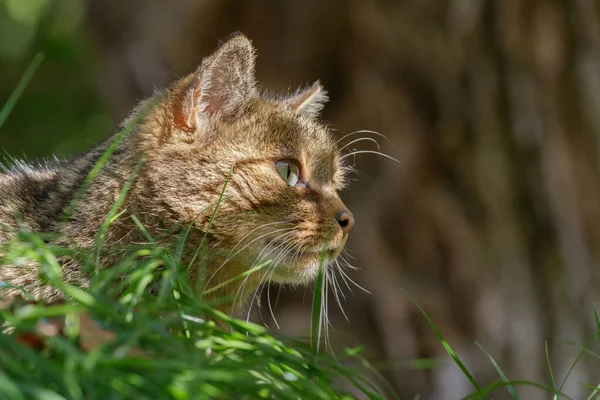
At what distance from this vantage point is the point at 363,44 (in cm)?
515

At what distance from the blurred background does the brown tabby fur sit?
7.34ft

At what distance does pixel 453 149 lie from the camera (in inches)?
203

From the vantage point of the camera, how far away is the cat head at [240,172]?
261 centimetres

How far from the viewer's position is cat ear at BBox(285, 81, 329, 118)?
3.36m

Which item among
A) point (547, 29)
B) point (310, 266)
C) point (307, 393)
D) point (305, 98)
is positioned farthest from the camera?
point (547, 29)

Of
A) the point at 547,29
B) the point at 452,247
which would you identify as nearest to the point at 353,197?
the point at 452,247

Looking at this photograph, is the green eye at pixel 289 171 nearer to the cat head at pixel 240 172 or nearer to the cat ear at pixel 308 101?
the cat head at pixel 240 172

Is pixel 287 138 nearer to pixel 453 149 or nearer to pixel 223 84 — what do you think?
pixel 223 84

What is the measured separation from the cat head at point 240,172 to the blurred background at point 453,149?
7.34ft

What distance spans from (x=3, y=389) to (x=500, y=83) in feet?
14.4

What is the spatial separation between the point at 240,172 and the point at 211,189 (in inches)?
5.6

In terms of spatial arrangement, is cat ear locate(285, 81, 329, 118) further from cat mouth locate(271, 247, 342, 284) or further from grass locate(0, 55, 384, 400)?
grass locate(0, 55, 384, 400)

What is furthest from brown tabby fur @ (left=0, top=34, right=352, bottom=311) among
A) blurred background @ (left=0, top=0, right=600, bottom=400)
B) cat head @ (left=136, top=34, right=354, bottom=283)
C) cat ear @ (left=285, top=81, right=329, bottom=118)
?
blurred background @ (left=0, top=0, right=600, bottom=400)

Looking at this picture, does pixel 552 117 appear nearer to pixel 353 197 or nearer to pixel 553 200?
pixel 553 200
